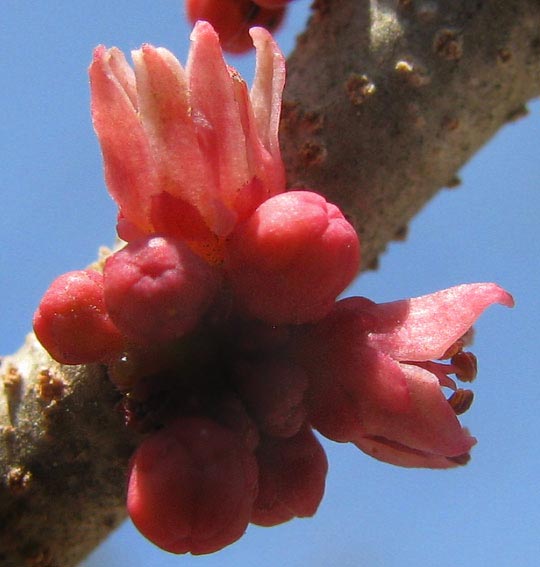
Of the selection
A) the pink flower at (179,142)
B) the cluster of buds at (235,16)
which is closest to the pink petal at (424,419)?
the pink flower at (179,142)

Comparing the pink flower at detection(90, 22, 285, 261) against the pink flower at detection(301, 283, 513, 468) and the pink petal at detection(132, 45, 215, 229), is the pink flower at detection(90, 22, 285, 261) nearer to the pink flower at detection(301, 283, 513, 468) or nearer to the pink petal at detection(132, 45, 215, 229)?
the pink petal at detection(132, 45, 215, 229)

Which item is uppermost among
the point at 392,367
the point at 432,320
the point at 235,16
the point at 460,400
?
the point at 235,16

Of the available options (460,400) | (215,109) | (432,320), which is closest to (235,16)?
(215,109)

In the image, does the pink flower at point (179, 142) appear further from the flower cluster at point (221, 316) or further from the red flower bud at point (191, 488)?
the red flower bud at point (191, 488)

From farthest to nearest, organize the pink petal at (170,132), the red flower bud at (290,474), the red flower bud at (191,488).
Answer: the red flower bud at (290,474) → the pink petal at (170,132) → the red flower bud at (191,488)

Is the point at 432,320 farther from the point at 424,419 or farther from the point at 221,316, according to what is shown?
the point at 221,316

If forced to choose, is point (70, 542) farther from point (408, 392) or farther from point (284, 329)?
point (408, 392)

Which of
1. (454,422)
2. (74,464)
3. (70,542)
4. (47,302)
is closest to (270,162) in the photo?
(47,302)
